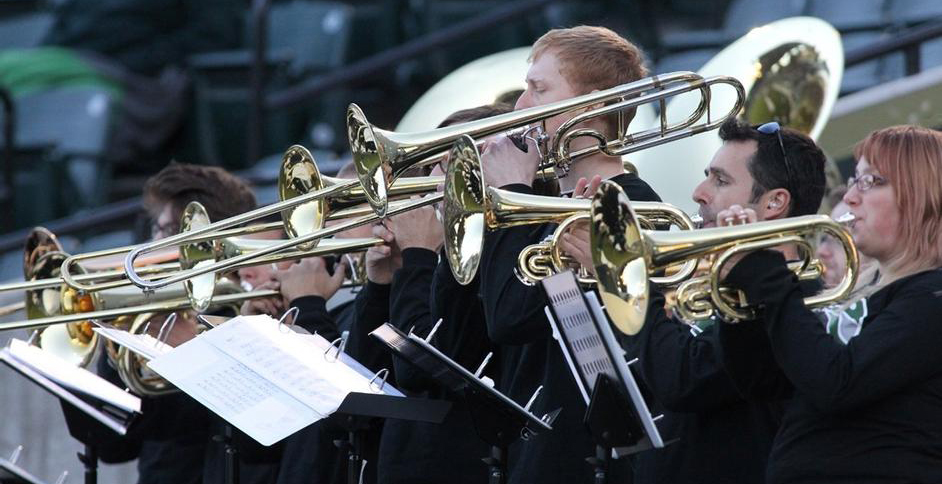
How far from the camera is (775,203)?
3869 mm

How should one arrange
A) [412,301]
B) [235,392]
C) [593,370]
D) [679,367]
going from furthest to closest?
[412,301] → [235,392] → [679,367] → [593,370]

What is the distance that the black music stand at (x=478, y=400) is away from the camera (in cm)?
363

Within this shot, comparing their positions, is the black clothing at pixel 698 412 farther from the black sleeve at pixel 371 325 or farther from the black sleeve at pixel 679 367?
the black sleeve at pixel 371 325

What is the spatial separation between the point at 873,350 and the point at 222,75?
20.5 ft

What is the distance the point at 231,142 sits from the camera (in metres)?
9.12

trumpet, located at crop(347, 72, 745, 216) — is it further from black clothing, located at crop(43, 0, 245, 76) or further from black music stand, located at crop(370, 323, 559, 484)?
black clothing, located at crop(43, 0, 245, 76)

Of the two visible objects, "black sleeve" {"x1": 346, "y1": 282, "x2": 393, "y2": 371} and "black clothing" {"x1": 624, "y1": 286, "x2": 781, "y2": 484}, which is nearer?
"black clothing" {"x1": 624, "y1": 286, "x2": 781, "y2": 484}

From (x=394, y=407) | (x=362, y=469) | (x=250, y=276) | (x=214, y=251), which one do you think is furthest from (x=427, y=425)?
(x=250, y=276)

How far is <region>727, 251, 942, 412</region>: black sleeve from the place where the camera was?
320cm

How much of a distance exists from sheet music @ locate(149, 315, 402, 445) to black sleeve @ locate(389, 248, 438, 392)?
0.28 meters

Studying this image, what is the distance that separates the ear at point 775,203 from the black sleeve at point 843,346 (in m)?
0.60

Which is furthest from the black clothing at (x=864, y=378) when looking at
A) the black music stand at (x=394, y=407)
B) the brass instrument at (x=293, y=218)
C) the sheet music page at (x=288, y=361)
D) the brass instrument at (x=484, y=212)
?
the brass instrument at (x=293, y=218)

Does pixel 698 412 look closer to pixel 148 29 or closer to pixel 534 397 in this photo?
pixel 534 397

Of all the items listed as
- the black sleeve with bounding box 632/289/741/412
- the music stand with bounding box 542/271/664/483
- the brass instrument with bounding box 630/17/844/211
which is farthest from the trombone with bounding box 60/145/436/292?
the brass instrument with bounding box 630/17/844/211
